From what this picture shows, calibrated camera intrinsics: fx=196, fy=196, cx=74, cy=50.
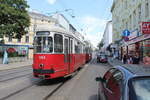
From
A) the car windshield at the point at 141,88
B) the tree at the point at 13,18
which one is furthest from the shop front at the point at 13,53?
the car windshield at the point at 141,88

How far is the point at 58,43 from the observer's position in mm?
10141

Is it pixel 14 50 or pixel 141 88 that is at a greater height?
pixel 14 50

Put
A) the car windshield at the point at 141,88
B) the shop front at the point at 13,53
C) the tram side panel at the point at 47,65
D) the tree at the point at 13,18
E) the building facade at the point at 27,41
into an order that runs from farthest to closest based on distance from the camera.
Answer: the building facade at the point at 27,41 → the tree at the point at 13,18 → the shop front at the point at 13,53 → the tram side panel at the point at 47,65 → the car windshield at the point at 141,88

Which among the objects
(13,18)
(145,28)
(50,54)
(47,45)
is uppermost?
(13,18)

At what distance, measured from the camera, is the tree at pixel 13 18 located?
30.8 meters

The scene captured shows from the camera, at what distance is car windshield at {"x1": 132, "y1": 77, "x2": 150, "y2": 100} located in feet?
9.87

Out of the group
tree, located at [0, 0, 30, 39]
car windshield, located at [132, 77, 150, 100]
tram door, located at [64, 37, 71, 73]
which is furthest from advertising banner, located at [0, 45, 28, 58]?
car windshield, located at [132, 77, 150, 100]

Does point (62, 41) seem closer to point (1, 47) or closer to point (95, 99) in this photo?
point (95, 99)

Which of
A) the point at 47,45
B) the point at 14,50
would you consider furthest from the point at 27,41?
the point at 47,45

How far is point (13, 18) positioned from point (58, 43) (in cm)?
2473

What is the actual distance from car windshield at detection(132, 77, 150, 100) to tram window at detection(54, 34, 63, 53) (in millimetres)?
6920

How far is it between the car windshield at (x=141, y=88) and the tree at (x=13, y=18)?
29980 millimetres

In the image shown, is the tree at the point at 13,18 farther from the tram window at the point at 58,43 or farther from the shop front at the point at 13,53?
the tram window at the point at 58,43

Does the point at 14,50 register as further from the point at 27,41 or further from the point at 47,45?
the point at 47,45
